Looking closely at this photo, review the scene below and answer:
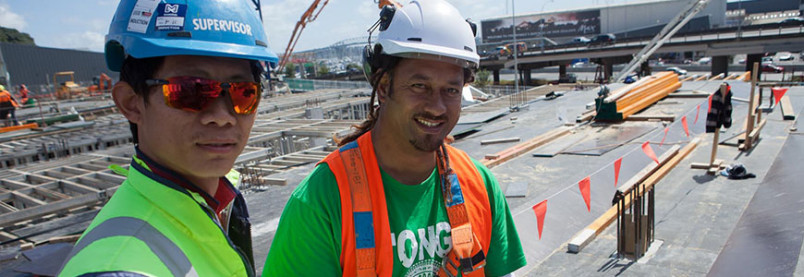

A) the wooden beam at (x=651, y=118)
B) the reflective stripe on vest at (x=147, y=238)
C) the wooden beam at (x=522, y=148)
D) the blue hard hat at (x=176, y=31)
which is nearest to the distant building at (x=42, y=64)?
the wooden beam at (x=522, y=148)

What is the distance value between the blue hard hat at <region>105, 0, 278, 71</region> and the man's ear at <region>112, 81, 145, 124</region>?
0.12m

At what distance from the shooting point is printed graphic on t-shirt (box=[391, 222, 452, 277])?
7.27 feet

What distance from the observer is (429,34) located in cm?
241

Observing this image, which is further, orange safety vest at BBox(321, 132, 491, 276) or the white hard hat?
the white hard hat

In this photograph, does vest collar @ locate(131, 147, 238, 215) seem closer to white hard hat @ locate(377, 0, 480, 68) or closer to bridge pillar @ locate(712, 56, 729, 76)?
white hard hat @ locate(377, 0, 480, 68)

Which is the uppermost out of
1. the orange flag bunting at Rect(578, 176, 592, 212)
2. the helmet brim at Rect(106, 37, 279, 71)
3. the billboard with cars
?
the billboard with cars

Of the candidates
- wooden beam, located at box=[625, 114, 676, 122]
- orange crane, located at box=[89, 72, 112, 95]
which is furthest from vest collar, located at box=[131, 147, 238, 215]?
orange crane, located at box=[89, 72, 112, 95]

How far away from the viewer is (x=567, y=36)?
3501 inches

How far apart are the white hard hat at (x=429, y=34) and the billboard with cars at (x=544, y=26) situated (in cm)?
8953

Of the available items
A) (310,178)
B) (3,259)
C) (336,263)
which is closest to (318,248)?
(336,263)

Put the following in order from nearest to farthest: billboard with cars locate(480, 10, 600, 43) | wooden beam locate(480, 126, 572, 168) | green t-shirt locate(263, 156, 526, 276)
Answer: green t-shirt locate(263, 156, 526, 276) → wooden beam locate(480, 126, 572, 168) → billboard with cars locate(480, 10, 600, 43)

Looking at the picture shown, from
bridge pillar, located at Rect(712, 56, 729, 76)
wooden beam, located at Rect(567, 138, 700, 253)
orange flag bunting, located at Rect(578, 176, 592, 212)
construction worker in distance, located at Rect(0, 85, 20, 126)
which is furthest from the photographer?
bridge pillar, located at Rect(712, 56, 729, 76)

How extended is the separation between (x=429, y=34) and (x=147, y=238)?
167 cm

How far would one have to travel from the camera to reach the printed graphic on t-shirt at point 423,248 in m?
2.21
